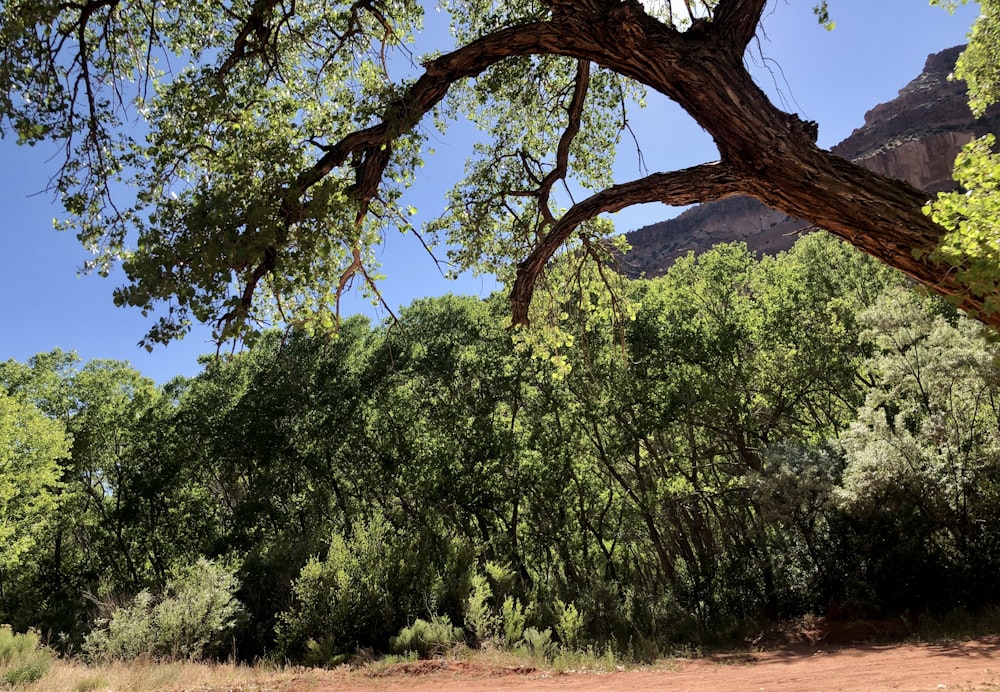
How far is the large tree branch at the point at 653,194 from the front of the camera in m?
3.47

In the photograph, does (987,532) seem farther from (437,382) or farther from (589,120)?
(437,382)

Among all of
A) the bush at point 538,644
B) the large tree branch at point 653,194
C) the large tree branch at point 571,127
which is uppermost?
the large tree branch at point 571,127

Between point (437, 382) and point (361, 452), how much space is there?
13.9 feet

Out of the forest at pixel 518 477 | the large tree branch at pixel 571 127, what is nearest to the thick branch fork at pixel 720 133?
the large tree branch at pixel 571 127

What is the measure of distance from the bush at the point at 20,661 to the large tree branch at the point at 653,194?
826 centimetres

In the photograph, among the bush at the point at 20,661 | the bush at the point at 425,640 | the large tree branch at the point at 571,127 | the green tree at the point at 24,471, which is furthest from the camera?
the green tree at the point at 24,471

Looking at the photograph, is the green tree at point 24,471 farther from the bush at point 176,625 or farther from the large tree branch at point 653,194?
the large tree branch at point 653,194

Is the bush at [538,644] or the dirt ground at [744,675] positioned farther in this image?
the bush at [538,644]

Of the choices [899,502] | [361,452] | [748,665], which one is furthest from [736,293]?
[361,452]

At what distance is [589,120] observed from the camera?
7125 millimetres

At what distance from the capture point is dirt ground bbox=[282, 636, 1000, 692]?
6520mm

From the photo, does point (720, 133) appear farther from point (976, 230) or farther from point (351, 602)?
point (351, 602)

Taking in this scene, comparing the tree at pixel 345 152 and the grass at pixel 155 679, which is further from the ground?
the tree at pixel 345 152

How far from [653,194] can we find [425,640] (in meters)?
11.0
